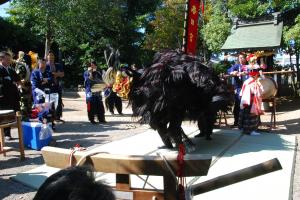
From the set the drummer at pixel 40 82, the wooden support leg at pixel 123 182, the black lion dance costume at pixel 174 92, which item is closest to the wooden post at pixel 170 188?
the wooden support leg at pixel 123 182

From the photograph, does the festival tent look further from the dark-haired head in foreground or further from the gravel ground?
the dark-haired head in foreground

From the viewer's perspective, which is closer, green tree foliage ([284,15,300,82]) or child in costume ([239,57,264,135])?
child in costume ([239,57,264,135])

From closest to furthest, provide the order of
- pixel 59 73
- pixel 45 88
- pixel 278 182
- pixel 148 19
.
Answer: pixel 278 182 → pixel 45 88 → pixel 59 73 → pixel 148 19

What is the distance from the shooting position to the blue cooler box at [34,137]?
6.99m

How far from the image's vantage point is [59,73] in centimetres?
947

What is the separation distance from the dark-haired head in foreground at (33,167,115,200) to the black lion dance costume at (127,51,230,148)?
14.1ft

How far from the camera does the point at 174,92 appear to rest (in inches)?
222

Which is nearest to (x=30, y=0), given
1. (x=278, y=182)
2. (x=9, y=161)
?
(x=9, y=161)

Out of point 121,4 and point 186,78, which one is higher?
point 121,4

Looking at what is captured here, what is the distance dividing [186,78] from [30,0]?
53.8ft

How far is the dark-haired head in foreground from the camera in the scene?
1236 millimetres

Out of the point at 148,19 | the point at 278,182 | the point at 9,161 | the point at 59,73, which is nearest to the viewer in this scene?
the point at 278,182

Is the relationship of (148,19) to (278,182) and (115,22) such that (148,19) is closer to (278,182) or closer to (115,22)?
(115,22)

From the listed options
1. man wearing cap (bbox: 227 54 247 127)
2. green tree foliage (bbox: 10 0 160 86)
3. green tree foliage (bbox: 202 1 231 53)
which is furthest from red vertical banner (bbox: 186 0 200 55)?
green tree foliage (bbox: 10 0 160 86)
